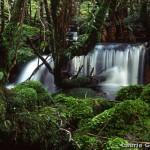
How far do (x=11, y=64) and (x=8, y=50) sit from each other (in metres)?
0.32

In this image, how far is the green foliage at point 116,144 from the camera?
2393mm

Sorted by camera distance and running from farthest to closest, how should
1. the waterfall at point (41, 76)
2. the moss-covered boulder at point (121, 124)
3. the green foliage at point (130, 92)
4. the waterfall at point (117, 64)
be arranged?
the waterfall at point (117, 64), the waterfall at point (41, 76), the green foliage at point (130, 92), the moss-covered boulder at point (121, 124)

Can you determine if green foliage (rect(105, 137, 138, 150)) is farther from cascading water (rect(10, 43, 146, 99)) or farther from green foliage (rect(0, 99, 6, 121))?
cascading water (rect(10, 43, 146, 99))

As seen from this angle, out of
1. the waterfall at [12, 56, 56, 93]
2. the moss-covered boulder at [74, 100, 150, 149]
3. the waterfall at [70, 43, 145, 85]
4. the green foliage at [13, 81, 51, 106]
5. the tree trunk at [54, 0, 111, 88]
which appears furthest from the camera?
the waterfall at [70, 43, 145, 85]

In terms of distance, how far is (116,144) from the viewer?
2.43 metres

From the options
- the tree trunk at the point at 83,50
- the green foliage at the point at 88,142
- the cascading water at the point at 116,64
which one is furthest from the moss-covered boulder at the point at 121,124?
the cascading water at the point at 116,64

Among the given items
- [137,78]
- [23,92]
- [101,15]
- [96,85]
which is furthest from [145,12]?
[23,92]

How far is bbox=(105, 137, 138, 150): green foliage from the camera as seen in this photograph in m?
2.39

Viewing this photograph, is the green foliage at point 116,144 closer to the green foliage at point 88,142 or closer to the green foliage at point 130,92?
the green foliage at point 88,142

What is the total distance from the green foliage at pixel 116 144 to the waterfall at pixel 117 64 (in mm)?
6835

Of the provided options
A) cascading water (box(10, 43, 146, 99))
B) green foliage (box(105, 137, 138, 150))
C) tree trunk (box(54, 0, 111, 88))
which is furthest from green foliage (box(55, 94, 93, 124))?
cascading water (box(10, 43, 146, 99))

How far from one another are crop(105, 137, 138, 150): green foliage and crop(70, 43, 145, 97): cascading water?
6743 mm

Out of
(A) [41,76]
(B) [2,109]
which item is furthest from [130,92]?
(A) [41,76]

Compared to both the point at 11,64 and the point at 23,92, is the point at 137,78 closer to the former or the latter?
the point at 11,64
